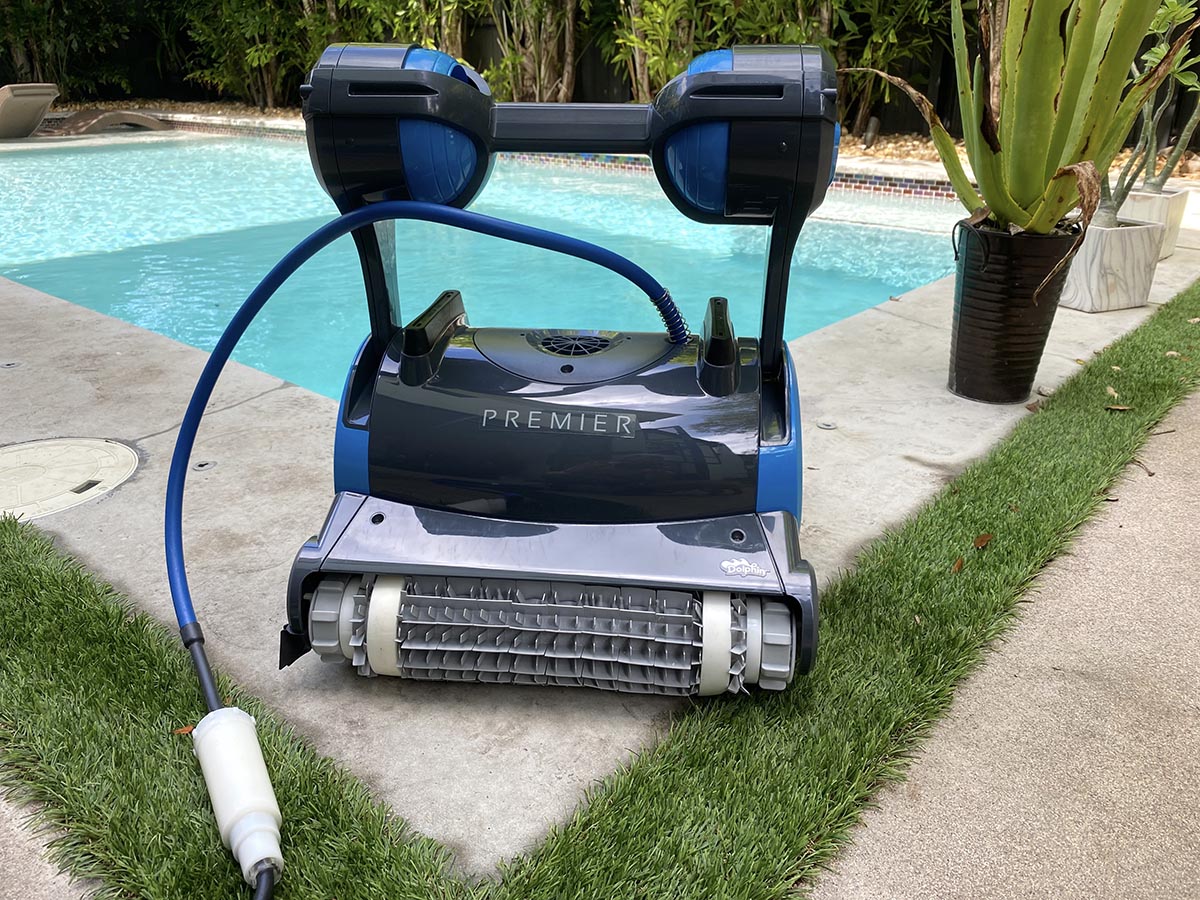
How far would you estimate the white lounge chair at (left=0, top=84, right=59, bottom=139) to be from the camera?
889 cm

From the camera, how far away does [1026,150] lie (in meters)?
2.25

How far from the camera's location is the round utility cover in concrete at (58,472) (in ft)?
6.26

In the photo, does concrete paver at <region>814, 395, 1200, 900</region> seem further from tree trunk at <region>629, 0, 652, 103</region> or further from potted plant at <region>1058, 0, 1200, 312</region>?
tree trunk at <region>629, 0, 652, 103</region>

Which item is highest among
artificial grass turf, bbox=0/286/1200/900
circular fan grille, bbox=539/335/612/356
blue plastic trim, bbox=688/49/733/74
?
blue plastic trim, bbox=688/49/733/74

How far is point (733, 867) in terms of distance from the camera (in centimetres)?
106

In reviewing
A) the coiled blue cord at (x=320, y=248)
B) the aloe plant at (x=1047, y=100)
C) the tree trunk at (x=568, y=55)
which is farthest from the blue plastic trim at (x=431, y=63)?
the tree trunk at (x=568, y=55)

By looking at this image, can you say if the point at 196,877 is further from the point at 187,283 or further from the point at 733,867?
the point at 187,283

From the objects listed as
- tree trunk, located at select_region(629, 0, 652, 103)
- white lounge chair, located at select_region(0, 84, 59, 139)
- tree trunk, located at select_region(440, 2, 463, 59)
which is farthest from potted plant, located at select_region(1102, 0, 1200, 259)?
white lounge chair, located at select_region(0, 84, 59, 139)

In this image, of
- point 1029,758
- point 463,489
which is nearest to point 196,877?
point 463,489

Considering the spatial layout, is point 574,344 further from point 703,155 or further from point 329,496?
point 329,496

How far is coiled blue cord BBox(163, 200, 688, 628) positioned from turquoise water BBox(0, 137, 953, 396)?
2.04m

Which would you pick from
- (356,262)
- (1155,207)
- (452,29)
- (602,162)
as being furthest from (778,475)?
(452,29)

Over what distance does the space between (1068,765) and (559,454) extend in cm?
83

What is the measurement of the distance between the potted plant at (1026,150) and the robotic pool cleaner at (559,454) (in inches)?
45.9
